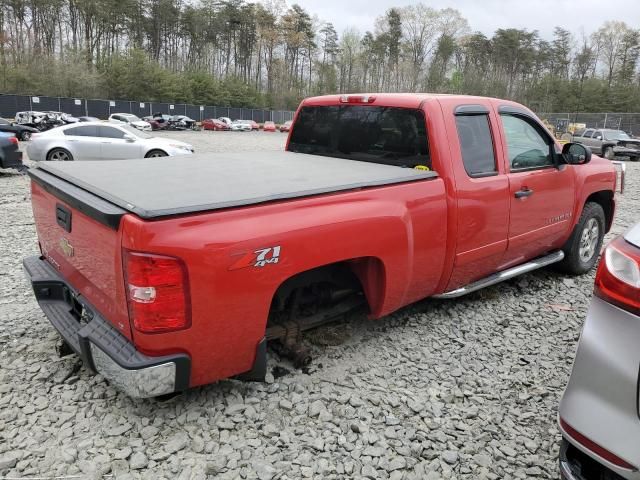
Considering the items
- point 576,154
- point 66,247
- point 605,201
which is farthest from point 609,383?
point 605,201

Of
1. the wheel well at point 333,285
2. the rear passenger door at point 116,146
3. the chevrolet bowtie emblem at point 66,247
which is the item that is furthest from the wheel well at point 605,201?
the rear passenger door at point 116,146

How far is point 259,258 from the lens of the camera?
249cm

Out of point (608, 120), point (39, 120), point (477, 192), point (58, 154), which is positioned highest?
point (608, 120)

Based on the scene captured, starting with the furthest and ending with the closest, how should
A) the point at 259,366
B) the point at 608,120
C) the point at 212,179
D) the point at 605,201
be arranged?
1. the point at 608,120
2. the point at 605,201
3. the point at 212,179
4. the point at 259,366

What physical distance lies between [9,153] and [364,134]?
428 inches

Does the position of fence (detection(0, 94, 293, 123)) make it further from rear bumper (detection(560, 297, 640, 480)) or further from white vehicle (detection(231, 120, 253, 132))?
rear bumper (detection(560, 297, 640, 480))

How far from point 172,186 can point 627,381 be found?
2.36 metres

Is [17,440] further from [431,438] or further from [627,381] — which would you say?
[627,381]

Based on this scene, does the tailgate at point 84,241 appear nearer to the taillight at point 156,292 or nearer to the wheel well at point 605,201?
the taillight at point 156,292

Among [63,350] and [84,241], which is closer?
[84,241]

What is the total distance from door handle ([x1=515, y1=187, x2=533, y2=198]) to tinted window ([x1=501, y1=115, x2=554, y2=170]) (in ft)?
0.65

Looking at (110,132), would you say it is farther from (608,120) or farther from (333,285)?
(608,120)

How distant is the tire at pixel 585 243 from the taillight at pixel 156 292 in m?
4.32

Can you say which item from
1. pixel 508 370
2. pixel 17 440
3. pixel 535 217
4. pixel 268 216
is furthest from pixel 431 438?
pixel 535 217
